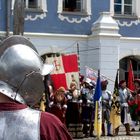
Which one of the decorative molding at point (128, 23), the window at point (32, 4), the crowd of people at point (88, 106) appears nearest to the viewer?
the crowd of people at point (88, 106)

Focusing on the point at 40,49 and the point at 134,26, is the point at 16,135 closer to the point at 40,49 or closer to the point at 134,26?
the point at 40,49

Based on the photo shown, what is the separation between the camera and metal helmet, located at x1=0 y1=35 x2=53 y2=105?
2.64 meters

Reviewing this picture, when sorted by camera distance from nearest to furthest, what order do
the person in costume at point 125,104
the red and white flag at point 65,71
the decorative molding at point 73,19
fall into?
the red and white flag at point 65,71, the person in costume at point 125,104, the decorative molding at point 73,19

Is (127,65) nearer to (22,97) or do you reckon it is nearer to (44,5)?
(44,5)

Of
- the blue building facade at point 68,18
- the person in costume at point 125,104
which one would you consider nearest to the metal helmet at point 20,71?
the person in costume at point 125,104

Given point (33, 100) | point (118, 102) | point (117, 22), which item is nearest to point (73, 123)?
point (118, 102)

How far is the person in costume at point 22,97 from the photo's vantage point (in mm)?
2570

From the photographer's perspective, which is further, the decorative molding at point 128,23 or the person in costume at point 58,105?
the decorative molding at point 128,23

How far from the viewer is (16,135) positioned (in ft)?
8.39

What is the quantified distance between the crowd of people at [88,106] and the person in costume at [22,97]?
8.99 m

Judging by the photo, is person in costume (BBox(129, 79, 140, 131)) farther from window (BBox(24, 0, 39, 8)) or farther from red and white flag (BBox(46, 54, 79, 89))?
window (BBox(24, 0, 39, 8))

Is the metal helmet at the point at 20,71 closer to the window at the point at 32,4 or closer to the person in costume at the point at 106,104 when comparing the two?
the person in costume at the point at 106,104

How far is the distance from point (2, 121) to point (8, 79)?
0.20 meters

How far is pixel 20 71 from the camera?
2676 mm
